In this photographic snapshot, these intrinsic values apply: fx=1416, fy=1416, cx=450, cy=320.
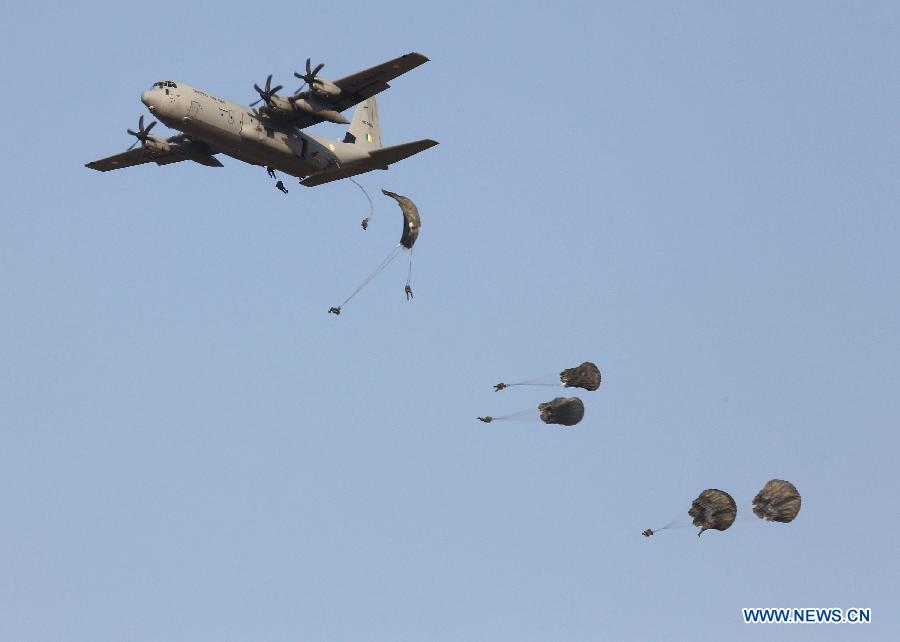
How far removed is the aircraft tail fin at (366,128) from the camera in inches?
3088

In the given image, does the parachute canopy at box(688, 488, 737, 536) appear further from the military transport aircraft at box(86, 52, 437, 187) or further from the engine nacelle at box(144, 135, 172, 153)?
the engine nacelle at box(144, 135, 172, 153)

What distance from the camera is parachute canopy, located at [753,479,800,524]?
2468 inches

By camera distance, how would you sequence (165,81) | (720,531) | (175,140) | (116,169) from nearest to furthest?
(720,531), (165,81), (175,140), (116,169)

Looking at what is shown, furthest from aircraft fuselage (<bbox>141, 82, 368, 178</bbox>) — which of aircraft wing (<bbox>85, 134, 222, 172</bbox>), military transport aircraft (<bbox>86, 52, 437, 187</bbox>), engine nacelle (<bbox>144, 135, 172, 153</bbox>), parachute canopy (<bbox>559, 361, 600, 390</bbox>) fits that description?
parachute canopy (<bbox>559, 361, 600, 390</bbox>)

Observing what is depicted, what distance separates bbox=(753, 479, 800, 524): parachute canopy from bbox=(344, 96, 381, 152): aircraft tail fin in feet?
93.8

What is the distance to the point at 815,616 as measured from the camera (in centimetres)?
6544

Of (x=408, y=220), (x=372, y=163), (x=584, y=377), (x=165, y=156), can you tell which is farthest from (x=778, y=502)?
(x=165, y=156)

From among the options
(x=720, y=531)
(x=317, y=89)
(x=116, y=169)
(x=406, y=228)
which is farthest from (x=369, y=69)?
(x=720, y=531)

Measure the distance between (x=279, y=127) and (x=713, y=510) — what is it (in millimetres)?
28099

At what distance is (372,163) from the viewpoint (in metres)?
73.8

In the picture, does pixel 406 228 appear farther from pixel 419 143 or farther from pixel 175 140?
pixel 175 140

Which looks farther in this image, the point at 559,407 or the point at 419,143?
the point at 419,143

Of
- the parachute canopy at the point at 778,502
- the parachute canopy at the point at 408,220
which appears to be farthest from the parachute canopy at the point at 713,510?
the parachute canopy at the point at 408,220

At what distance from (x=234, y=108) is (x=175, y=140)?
7.20 m
